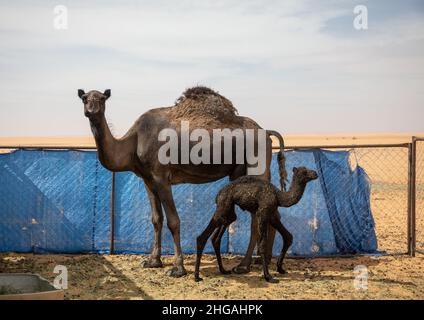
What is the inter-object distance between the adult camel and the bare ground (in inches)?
19.5

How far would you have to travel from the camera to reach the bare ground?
7.96m

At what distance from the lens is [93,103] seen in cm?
873

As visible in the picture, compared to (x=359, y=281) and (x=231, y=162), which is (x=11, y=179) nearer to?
(x=231, y=162)

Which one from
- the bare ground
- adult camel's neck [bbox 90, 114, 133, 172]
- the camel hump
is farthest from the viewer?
the camel hump

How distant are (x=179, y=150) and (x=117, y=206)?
95.3 inches

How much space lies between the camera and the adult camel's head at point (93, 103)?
8.71 metres

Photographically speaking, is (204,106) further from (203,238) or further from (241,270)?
(241,270)

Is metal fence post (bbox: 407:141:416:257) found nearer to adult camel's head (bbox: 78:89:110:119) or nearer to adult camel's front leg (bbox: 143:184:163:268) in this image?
adult camel's front leg (bbox: 143:184:163:268)

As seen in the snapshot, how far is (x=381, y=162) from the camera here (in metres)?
35.1

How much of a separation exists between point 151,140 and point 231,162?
53.0 inches

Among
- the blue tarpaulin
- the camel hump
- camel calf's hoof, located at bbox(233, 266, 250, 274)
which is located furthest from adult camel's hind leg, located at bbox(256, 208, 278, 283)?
the blue tarpaulin

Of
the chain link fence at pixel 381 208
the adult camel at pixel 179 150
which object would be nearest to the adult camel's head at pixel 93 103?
the adult camel at pixel 179 150

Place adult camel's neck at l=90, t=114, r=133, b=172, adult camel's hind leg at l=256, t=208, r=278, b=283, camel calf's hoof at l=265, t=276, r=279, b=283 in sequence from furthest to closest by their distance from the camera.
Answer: adult camel's neck at l=90, t=114, r=133, b=172 < camel calf's hoof at l=265, t=276, r=279, b=283 < adult camel's hind leg at l=256, t=208, r=278, b=283

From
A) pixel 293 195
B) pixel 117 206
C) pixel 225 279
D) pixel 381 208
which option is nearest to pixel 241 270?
pixel 225 279
